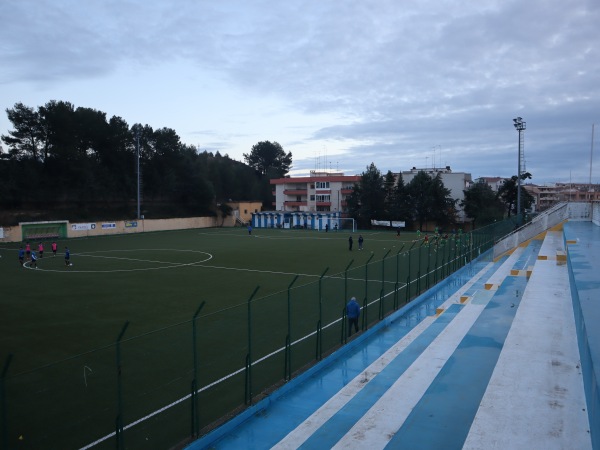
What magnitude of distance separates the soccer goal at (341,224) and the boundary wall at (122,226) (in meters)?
22.1

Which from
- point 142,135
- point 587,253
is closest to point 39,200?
point 142,135

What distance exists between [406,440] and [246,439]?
10.2ft

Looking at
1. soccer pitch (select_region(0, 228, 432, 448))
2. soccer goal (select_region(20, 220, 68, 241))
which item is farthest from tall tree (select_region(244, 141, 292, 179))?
soccer pitch (select_region(0, 228, 432, 448))

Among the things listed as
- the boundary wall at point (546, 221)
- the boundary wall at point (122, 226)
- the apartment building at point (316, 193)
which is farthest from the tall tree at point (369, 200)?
the boundary wall at point (546, 221)

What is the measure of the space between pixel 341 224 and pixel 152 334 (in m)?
61.7

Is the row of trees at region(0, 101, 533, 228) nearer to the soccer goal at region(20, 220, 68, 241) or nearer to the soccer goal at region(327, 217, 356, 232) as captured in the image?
the soccer goal at region(327, 217, 356, 232)

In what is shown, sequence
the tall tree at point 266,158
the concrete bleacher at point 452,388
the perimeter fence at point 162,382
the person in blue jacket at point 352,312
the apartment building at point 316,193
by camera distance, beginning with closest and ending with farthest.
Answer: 1. the perimeter fence at point 162,382
2. the concrete bleacher at point 452,388
3. the person in blue jacket at point 352,312
4. the apartment building at point 316,193
5. the tall tree at point 266,158

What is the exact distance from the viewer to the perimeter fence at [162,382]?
8422mm

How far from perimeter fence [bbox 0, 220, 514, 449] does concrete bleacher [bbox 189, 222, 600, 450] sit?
0.64 m

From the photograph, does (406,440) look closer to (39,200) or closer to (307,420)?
(307,420)

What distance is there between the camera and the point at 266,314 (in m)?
13.0

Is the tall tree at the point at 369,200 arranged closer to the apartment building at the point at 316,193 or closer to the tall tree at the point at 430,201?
the tall tree at the point at 430,201

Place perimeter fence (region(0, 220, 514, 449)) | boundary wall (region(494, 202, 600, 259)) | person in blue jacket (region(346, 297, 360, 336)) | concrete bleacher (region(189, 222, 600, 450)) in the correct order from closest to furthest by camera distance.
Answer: perimeter fence (region(0, 220, 514, 449)) < concrete bleacher (region(189, 222, 600, 450)) < person in blue jacket (region(346, 297, 360, 336)) < boundary wall (region(494, 202, 600, 259))

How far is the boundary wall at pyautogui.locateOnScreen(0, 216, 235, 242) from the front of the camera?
50169mm
